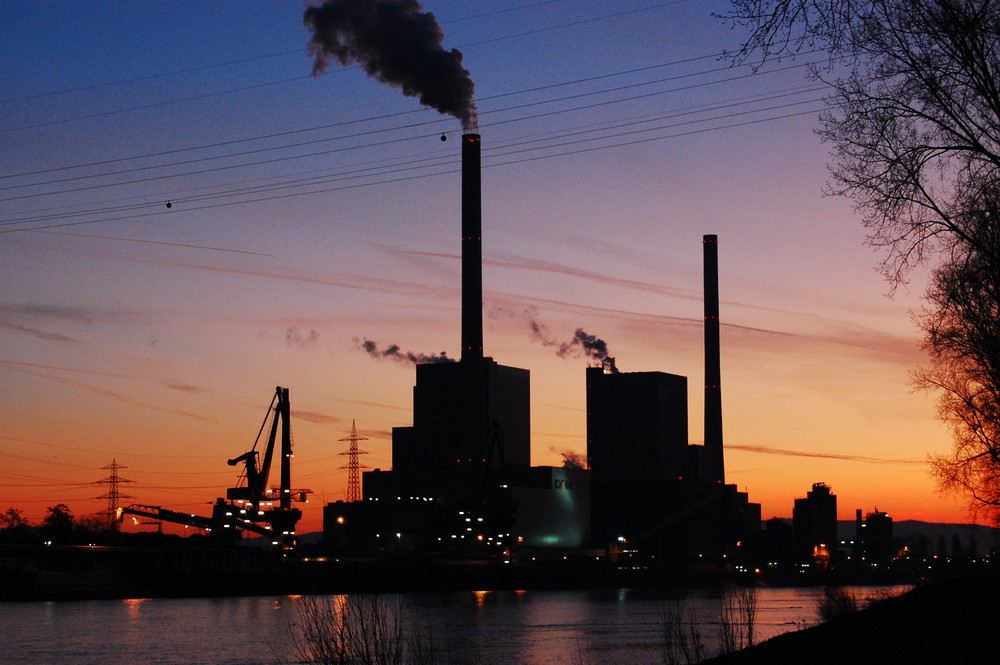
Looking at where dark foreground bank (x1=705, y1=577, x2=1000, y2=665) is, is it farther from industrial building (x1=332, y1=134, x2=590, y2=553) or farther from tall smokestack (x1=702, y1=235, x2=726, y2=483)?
tall smokestack (x1=702, y1=235, x2=726, y2=483)

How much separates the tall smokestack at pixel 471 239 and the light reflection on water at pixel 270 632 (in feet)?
100

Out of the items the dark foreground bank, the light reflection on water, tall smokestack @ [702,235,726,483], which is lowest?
the light reflection on water

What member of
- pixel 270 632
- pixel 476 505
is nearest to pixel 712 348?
pixel 476 505

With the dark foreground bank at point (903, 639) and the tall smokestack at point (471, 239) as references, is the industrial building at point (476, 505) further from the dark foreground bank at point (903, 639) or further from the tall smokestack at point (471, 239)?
the dark foreground bank at point (903, 639)

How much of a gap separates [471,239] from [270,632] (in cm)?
6074

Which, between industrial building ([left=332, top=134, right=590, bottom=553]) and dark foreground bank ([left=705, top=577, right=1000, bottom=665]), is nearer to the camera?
dark foreground bank ([left=705, top=577, right=1000, bottom=665])

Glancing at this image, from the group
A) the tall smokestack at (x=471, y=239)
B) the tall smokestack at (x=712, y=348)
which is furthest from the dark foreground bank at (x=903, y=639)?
the tall smokestack at (x=712, y=348)

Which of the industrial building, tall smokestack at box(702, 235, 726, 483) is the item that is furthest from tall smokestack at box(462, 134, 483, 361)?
tall smokestack at box(702, 235, 726, 483)

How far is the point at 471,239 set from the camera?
117688mm

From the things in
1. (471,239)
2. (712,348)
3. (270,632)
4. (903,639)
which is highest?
(471,239)

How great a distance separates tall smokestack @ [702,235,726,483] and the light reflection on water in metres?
74.4

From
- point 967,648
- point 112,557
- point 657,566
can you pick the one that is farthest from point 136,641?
point 657,566

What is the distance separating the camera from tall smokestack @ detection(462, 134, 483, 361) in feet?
384

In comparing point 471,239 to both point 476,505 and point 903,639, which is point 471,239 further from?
point 903,639
